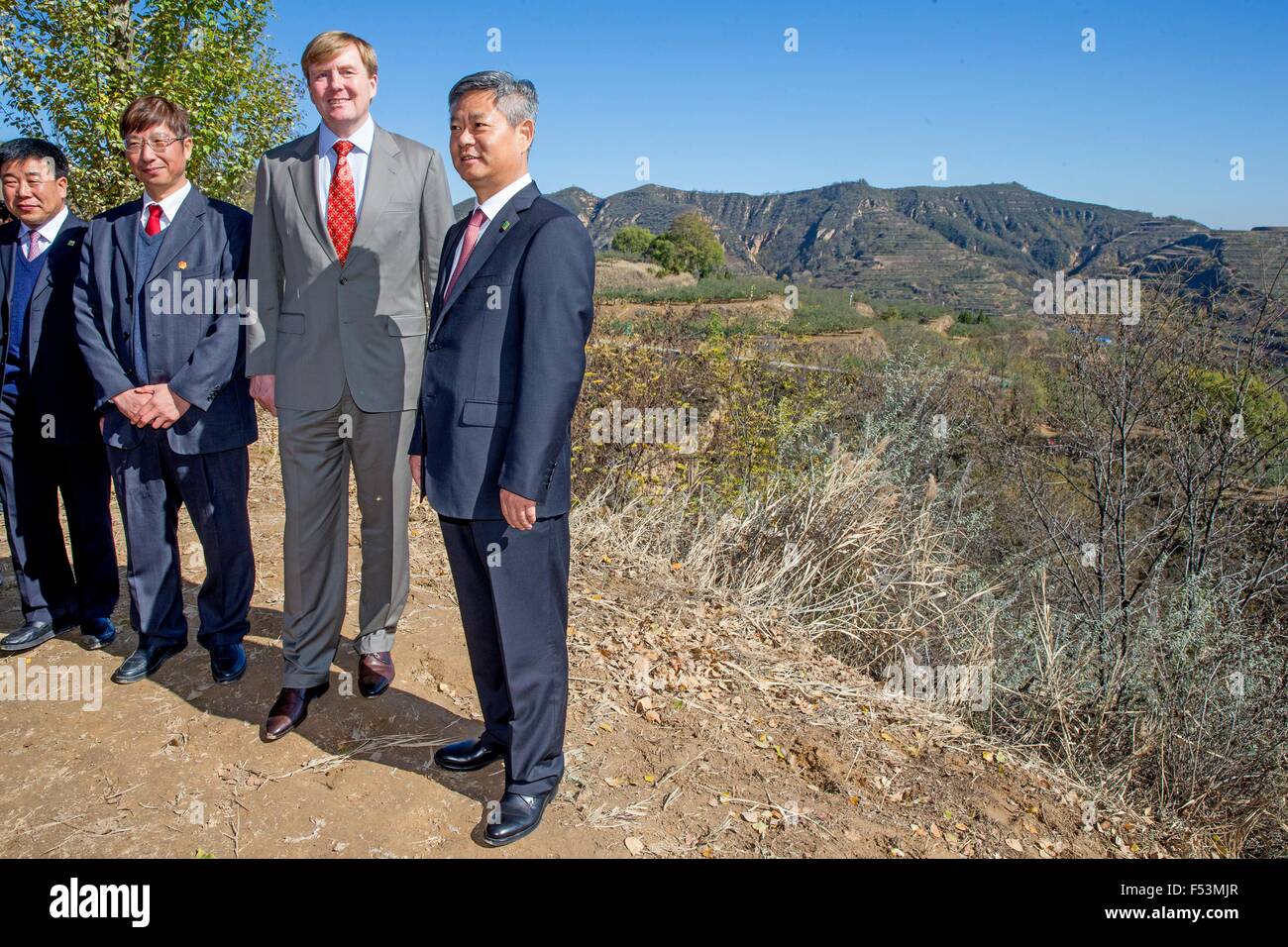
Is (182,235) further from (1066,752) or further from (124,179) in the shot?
(124,179)

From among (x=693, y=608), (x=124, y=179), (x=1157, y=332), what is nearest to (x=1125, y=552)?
(x=1157, y=332)

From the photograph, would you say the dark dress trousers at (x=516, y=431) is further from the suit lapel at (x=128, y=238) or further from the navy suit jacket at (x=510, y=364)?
the suit lapel at (x=128, y=238)

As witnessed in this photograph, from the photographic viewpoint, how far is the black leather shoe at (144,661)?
3367mm

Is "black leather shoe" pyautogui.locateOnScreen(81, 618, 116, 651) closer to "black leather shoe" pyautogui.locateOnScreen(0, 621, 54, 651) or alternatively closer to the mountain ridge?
"black leather shoe" pyautogui.locateOnScreen(0, 621, 54, 651)

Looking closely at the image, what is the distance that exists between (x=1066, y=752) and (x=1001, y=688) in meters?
0.39

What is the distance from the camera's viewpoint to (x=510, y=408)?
94.9 inches

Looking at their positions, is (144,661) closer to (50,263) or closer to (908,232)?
(50,263)

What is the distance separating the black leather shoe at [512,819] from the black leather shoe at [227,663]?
1.47 m

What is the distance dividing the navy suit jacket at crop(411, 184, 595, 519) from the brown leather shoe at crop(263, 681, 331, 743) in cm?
118

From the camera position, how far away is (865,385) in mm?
12531

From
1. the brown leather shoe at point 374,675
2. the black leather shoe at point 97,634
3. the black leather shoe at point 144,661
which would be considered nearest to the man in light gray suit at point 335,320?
the brown leather shoe at point 374,675
